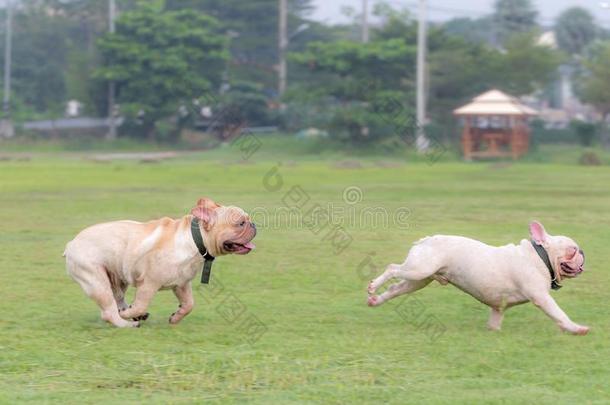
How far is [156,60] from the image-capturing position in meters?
60.4

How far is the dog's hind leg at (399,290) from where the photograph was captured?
34.9 feet

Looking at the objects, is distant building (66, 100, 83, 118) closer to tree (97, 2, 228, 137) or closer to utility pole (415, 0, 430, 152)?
tree (97, 2, 228, 137)

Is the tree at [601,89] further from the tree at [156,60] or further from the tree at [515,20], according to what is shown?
the tree at [515,20]

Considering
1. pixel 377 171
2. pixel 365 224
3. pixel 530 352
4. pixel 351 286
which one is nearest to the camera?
pixel 530 352

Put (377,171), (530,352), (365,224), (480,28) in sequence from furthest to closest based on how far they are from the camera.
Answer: (480,28)
(377,171)
(365,224)
(530,352)

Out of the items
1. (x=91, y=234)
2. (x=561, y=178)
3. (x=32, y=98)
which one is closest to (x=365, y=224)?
(x=91, y=234)

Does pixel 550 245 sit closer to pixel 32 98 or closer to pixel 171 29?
pixel 171 29

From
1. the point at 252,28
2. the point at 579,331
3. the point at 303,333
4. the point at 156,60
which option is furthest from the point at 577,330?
the point at 252,28

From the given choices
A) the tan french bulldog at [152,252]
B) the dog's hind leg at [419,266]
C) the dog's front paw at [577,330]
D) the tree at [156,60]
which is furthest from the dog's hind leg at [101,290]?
the tree at [156,60]

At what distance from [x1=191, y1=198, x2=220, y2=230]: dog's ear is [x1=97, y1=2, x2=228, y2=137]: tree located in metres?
50.0

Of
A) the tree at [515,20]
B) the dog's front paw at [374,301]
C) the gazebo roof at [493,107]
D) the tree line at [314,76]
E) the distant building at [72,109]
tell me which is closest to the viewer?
the dog's front paw at [374,301]

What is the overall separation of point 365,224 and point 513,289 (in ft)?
33.2

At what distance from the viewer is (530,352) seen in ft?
30.2

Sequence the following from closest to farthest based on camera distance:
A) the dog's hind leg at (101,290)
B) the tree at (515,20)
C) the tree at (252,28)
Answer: the dog's hind leg at (101,290), the tree at (252,28), the tree at (515,20)
